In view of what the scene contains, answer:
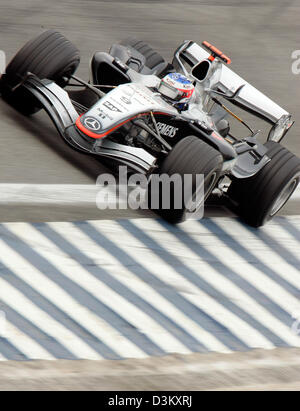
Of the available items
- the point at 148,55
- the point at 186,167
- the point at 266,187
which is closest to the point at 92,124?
the point at 186,167

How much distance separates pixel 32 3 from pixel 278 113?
4.57m

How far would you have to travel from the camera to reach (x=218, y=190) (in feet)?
25.3

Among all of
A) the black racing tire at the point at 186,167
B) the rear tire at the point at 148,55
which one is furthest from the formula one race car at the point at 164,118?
the rear tire at the point at 148,55

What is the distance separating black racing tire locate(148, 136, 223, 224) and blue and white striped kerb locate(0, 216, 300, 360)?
Result: 30 cm

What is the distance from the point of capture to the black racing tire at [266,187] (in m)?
7.38

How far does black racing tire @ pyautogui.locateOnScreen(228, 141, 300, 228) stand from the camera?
290 inches

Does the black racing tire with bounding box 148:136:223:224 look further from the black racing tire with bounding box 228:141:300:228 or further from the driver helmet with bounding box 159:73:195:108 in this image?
the driver helmet with bounding box 159:73:195:108

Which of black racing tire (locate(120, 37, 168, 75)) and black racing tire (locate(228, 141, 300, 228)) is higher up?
black racing tire (locate(120, 37, 168, 75))

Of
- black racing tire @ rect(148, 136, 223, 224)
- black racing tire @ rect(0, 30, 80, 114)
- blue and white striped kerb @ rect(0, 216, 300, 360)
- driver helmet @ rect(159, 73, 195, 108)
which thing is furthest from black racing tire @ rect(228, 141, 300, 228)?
black racing tire @ rect(0, 30, 80, 114)

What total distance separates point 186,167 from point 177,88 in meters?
1.09

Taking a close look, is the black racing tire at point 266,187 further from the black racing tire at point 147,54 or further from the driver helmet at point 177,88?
the black racing tire at point 147,54

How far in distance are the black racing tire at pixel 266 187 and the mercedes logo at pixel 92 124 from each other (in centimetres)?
144

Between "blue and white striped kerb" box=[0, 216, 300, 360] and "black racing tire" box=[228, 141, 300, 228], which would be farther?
"black racing tire" box=[228, 141, 300, 228]

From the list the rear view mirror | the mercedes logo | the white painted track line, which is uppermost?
the rear view mirror
